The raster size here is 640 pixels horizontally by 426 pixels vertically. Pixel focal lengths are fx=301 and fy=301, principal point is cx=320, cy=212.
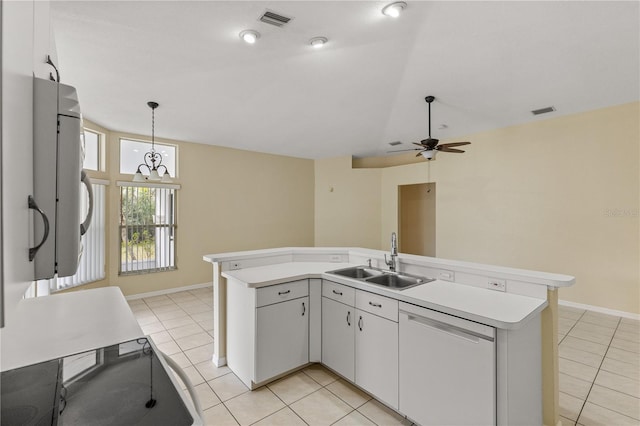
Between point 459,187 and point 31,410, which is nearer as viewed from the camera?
point 31,410

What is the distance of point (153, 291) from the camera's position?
522 centimetres

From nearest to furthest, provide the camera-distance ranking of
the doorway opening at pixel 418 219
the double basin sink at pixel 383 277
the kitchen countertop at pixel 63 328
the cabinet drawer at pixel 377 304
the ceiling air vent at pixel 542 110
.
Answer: the kitchen countertop at pixel 63 328
the cabinet drawer at pixel 377 304
the double basin sink at pixel 383 277
the ceiling air vent at pixel 542 110
the doorway opening at pixel 418 219

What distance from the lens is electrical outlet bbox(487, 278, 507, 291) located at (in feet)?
6.88

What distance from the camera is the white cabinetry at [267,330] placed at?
2406mm

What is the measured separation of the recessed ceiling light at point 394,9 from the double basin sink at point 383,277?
2.01 m

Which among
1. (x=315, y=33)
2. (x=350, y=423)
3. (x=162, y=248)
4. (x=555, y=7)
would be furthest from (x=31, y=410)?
(x=162, y=248)

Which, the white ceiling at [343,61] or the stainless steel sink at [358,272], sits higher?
the white ceiling at [343,61]

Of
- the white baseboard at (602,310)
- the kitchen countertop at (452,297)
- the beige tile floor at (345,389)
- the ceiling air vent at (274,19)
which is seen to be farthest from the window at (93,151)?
the white baseboard at (602,310)

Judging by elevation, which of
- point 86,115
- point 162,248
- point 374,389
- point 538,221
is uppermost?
point 86,115

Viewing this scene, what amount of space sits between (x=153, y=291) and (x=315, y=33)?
4.88 m

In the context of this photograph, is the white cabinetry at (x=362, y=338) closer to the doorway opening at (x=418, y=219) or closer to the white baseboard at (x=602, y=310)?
the white baseboard at (x=602, y=310)

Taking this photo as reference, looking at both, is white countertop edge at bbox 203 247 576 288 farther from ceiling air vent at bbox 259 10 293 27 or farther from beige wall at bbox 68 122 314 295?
beige wall at bbox 68 122 314 295

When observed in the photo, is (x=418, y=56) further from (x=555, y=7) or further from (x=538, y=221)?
(x=538, y=221)

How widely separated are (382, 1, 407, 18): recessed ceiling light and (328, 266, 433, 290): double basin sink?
201 centimetres
